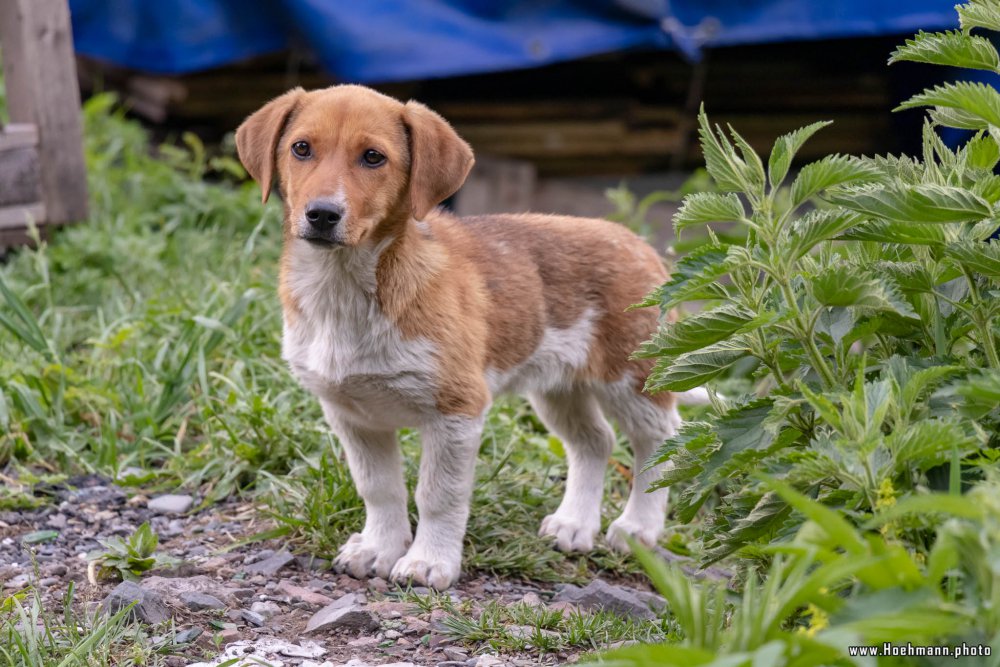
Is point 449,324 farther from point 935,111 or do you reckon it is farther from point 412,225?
point 935,111

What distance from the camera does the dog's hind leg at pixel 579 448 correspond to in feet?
15.0

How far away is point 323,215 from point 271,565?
4.04 feet

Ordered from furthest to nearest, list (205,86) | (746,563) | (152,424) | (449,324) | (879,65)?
(879,65), (205,86), (152,424), (449,324), (746,563)

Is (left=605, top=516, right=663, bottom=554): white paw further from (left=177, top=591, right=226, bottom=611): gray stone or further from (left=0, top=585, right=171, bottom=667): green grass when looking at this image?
(left=0, top=585, right=171, bottom=667): green grass

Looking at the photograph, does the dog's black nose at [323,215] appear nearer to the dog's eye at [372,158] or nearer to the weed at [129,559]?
the dog's eye at [372,158]

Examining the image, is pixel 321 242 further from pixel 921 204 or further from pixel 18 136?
pixel 18 136

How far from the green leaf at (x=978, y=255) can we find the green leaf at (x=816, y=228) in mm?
219

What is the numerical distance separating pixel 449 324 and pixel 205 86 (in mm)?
5310

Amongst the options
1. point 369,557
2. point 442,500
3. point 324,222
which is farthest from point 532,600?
point 324,222

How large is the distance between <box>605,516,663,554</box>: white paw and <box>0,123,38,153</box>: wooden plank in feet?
13.4

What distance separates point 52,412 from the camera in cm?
502

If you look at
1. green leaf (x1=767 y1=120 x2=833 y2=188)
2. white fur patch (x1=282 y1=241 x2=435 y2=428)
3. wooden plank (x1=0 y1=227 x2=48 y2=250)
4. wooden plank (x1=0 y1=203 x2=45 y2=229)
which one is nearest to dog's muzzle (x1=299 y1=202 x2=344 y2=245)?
white fur patch (x1=282 y1=241 x2=435 y2=428)

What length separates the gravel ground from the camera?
334 cm

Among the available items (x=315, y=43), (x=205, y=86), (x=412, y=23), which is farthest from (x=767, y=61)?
(x=205, y=86)
